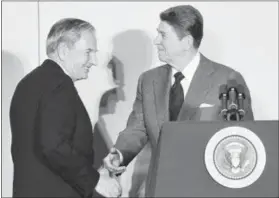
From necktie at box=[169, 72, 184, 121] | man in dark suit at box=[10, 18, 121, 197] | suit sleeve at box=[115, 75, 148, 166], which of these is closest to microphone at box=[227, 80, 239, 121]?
man in dark suit at box=[10, 18, 121, 197]

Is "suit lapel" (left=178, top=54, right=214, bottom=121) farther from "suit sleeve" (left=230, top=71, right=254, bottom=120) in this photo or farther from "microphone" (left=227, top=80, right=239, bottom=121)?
"microphone" (left=227, top=80, right=239, bottom=121)

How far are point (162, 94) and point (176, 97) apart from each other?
67 millimetres

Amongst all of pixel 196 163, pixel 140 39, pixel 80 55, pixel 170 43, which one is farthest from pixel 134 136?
pixel 196 163

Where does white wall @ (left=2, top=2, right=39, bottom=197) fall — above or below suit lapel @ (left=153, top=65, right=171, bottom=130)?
above

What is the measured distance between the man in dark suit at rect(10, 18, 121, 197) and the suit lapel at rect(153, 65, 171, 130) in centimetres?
64

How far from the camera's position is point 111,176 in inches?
116

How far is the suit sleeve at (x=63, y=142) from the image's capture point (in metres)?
2.47

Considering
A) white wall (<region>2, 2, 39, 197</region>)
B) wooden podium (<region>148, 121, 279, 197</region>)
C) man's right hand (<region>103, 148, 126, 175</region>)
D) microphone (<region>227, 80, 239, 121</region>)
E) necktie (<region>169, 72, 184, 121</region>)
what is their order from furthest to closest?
white wall (<region>2, 2, 39, 197</region>) → necktie (<region>169, 72, 184, 121</region>) → man's right hand (<region>103, 148, 126, 175</region>) → microphone (<region>227, 80, 239, 121</region>) → wooden podium (<region>148, 121, 279, 197</region>)

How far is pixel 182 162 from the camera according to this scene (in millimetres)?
2354

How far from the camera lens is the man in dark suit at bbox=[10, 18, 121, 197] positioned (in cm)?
248

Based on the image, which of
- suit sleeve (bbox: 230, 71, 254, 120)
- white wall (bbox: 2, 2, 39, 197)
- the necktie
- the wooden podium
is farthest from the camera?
white wall (bbox: 2, 2, 39, 197)

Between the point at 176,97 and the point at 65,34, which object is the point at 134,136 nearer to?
the point at 176,97

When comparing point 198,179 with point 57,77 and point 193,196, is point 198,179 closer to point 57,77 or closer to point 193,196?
point 193,196

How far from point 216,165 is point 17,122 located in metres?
0.72
